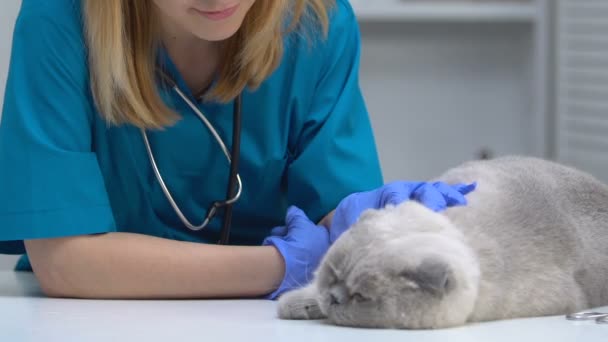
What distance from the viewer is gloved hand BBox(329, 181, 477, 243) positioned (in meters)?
1.13

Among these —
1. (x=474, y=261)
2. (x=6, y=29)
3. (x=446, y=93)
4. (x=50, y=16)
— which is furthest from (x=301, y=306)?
(x=446, y=93)

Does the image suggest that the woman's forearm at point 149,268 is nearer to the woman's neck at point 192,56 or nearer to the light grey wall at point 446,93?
the woman's neck at point 192,56

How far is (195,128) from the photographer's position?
142cm

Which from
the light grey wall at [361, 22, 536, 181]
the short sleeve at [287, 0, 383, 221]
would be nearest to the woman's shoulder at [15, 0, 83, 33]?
the short sleeve at [287, 0, 383, 221]

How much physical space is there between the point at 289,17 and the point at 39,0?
0.37 meters

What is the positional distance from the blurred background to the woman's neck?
1543 mm

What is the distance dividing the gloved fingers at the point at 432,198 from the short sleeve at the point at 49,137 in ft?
1.44

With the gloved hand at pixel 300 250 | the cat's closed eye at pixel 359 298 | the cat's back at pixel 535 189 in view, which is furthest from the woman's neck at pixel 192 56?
the cat's closed eye at pixel 359 298

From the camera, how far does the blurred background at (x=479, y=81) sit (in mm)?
2977

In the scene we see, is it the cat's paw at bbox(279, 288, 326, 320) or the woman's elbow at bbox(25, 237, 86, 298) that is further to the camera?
the woman's elbow at bbox(25, 237, 86, 298)

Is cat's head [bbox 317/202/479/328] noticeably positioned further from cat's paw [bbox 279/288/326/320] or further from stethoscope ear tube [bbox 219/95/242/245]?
stethoscope ear tube [bbox 219/95/242/245]

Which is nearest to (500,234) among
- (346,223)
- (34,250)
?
(346,223)

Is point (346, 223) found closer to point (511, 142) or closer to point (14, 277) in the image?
point (14, 277)

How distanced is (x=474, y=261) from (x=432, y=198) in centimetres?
12
